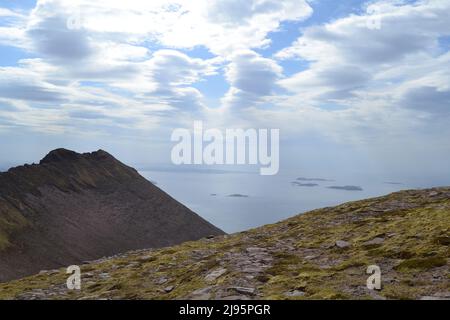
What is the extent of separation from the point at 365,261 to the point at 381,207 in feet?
63.8

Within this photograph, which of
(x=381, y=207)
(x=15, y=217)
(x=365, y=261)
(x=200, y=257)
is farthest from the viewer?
(x=15, y=217)

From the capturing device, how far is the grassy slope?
1681cm

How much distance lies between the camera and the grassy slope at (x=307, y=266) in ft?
55.2

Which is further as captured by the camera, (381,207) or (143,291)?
(381,207)

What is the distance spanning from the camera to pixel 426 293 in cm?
1484

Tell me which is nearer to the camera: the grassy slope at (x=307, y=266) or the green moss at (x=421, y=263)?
the grassy slope at (x=307, y=266)

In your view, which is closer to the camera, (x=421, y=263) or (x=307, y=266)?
(x=421, y=263)

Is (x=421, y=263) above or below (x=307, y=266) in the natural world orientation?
above

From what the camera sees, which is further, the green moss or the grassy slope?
the green moss

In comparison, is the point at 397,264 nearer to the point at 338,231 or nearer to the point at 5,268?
the point at 338,231

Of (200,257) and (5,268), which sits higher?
(200,257)

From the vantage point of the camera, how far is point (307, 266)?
70.6ft

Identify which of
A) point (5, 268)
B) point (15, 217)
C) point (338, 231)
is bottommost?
point (5, 268)
